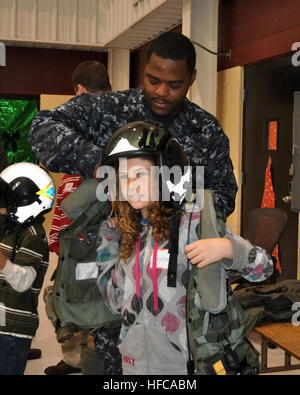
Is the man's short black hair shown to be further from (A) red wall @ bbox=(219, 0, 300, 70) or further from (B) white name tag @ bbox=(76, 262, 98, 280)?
(A) red wall @ bbox=(219, 0, 300, 70)

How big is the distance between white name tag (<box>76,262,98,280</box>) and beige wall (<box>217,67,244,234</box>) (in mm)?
3871

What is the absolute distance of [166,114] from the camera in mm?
1643

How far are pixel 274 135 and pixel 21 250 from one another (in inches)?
130

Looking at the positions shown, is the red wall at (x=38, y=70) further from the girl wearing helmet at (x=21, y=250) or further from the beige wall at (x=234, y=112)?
the girl wearing helmet at (x=21, y=250)

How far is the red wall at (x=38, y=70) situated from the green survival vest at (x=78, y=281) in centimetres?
691

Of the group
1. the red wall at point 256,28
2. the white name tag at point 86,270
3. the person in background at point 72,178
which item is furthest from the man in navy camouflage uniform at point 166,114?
the red wall at point 256,28

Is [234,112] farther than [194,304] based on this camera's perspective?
Yes

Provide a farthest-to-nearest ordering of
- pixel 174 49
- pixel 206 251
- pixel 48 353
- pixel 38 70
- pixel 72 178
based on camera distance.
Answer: pixel 38 70, pixel 48 353, pixel 72 178, pixel 174 49, pixel 206 251

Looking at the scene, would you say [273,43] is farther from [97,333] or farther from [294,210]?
[97,333]

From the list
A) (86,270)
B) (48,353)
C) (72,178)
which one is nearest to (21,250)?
(86,270)

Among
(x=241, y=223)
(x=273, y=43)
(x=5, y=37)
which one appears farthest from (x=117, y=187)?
(x=5, y=37)

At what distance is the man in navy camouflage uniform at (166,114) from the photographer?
158 centimetres

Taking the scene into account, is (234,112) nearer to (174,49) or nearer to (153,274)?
(174,49)

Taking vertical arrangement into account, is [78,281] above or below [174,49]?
below
